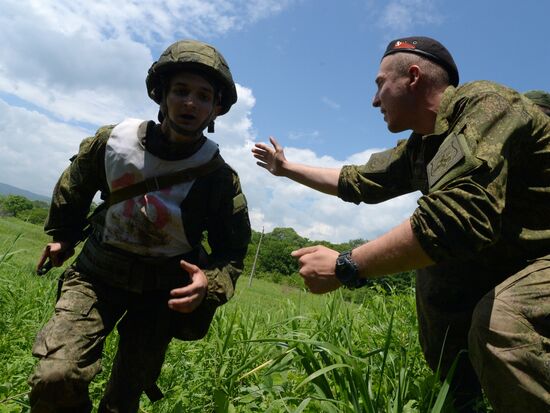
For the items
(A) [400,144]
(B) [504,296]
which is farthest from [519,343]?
(A) [400,144]

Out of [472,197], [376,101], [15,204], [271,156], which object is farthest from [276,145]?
[15,204]

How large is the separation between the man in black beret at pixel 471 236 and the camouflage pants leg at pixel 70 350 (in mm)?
1119

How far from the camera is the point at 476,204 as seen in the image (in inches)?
68.9

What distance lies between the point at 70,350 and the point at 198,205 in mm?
988

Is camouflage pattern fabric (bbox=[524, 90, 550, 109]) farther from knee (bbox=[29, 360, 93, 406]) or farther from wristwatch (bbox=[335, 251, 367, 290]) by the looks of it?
knee (bbox=[29, 360, 93, 406])

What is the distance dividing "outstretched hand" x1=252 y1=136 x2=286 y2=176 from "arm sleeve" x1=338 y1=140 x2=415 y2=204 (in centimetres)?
59

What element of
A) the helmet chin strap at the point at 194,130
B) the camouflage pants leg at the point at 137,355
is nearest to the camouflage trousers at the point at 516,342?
the camouflage pants leg at the point at 137,355

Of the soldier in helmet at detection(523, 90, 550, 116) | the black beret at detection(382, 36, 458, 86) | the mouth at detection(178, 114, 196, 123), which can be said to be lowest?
the mouth at detection(178, 114, 196, 123)

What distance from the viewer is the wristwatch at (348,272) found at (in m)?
1.93

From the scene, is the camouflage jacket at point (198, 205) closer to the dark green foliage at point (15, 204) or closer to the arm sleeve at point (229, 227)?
the arm sleeve at point (229, 227)

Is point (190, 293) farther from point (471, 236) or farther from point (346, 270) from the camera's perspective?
point (471, 236)

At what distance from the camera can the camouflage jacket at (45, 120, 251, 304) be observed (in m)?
2.76

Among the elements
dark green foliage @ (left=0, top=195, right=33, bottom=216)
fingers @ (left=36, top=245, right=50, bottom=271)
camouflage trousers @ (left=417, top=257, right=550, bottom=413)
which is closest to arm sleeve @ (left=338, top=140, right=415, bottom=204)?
camouflage trousers @ (left=417, top=257, right=550, bottom=413)

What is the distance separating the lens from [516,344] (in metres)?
1.97
